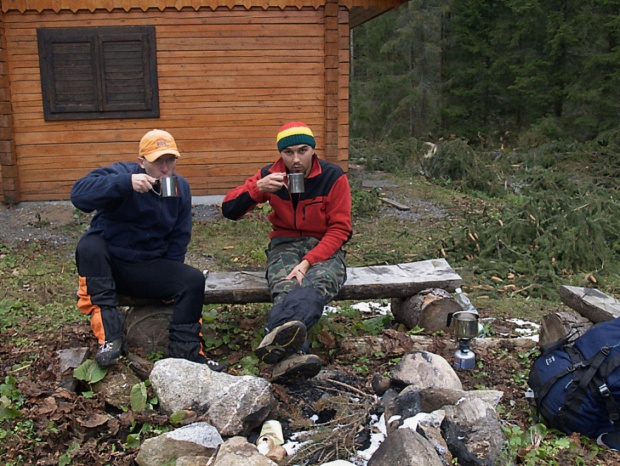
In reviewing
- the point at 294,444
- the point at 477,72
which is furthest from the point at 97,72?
the point at 477,72

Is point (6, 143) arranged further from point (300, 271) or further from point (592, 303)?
point (592, 303)

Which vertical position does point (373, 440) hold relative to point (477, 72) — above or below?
below

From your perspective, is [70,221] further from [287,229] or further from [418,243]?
[287,229]

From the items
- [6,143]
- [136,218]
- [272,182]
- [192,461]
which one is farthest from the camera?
[6,143]

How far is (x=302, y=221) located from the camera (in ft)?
15.6

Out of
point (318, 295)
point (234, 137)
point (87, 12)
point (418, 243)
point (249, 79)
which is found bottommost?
point (418, 243)

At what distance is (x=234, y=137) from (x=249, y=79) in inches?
38.3

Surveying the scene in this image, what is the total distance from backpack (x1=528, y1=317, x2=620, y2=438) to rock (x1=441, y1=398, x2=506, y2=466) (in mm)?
423

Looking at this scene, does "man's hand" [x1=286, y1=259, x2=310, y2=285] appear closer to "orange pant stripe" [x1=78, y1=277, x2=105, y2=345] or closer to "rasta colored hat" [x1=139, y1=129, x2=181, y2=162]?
"rasta colored hat" [x1=139, y1=129, x2=181, y2=162]

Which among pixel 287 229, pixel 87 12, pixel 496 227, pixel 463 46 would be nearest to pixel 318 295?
pixel 287 229

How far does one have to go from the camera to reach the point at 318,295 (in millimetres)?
4215

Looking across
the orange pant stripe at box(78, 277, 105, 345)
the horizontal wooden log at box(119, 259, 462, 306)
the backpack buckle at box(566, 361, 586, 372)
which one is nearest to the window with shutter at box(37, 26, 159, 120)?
the horizontal wooden log at box(119, 259, 462, 306)

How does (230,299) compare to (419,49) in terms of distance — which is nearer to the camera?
(230,299)

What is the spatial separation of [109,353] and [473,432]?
2.15 m
